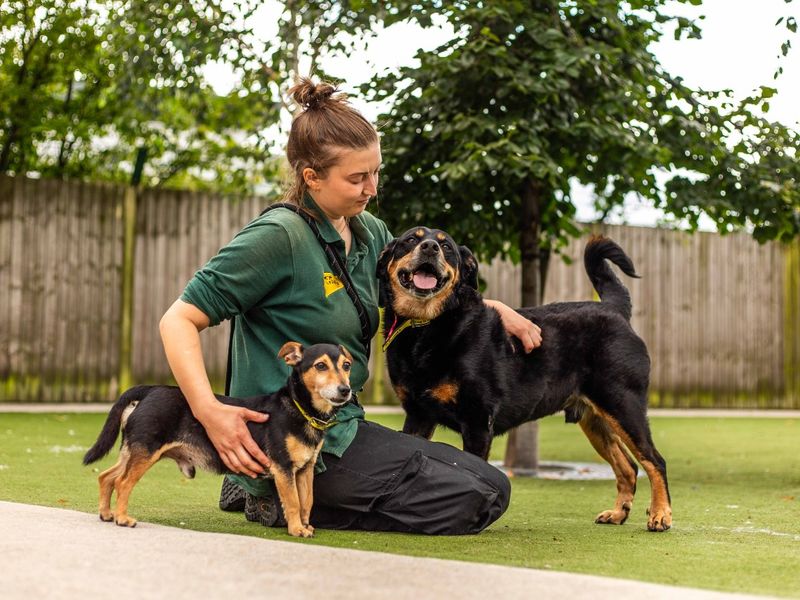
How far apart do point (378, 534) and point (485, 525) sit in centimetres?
45

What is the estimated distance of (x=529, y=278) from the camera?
707 cm

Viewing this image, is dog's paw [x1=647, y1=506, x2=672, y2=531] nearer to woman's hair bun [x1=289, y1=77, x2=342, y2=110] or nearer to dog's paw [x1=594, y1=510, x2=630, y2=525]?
dog's paw [x1=594, y1=510, x2=630, y2=525]

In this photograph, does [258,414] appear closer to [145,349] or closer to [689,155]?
[689,155]

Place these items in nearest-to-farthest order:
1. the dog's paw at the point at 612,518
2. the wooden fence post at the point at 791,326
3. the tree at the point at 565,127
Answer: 1. the dog's paw at the point at 612,518
2. the tree at the point at 565,127
3. the wooden fence post at the point at 791,326

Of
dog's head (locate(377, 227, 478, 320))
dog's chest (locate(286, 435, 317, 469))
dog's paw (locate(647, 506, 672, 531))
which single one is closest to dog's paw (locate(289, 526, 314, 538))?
dog's chest (locate(286, 435, 317, 469))

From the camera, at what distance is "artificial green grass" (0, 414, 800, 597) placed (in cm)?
352

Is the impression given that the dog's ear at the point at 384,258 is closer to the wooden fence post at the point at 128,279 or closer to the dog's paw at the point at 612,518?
the dog's paw at the point at 612,518

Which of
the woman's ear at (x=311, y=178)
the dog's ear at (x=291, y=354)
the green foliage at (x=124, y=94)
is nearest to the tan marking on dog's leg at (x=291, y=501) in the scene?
the dog's ear at (x=291, y=354)

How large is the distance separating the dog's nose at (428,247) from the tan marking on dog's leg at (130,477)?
1.40 metres

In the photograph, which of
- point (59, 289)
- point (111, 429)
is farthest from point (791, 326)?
point (111, 429)

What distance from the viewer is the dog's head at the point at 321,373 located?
3.77m

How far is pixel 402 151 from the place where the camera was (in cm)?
646

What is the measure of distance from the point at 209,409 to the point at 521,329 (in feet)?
5.21

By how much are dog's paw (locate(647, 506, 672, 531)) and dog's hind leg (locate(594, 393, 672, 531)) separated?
66mm
